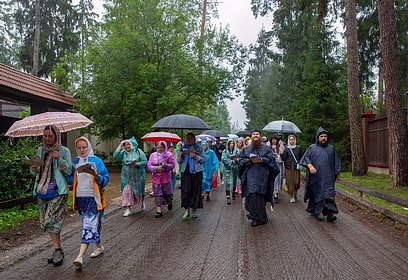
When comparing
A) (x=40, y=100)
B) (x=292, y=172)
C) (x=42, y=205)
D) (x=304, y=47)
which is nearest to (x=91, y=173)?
(x=42, y=205)

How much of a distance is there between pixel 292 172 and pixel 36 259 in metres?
7.53

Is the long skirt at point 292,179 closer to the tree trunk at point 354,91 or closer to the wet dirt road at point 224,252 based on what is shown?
the wet dirt road at point 224,252

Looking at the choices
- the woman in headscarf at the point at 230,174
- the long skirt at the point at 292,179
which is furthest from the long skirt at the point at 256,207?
the woman in headscarf at the point at 230,174

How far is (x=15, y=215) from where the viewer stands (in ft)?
29.0

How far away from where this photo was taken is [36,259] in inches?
227

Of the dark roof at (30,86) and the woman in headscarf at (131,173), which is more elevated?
the dark roof at (30,86)

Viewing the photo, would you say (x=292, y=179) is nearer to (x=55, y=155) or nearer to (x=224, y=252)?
(x=224, y=252)

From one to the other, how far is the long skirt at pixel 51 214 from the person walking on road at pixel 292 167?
7.38 meters

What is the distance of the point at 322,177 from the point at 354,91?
8651mm

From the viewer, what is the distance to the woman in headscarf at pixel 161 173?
9430 millimetres

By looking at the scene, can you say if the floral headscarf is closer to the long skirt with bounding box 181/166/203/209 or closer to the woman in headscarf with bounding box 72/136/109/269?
the woman in headscarf with bounding box 72/136/109/269

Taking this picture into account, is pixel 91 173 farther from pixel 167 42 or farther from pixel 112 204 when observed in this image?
pixel 167 42

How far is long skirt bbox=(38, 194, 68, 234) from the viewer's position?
5.49 meters

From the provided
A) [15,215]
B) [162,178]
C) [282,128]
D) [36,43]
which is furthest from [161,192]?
[36,43]
